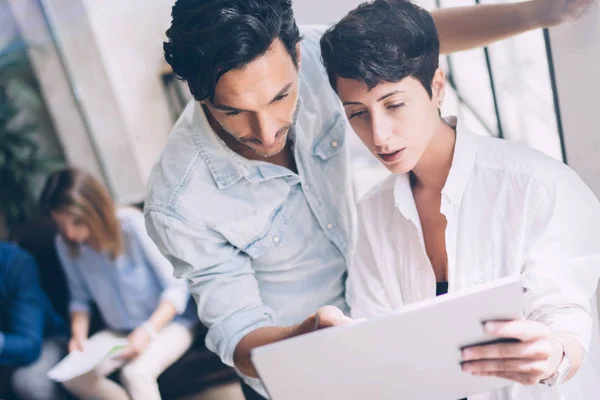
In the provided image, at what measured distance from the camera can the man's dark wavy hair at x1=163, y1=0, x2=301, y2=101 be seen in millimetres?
681

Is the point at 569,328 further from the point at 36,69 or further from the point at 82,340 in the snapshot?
the point at 36,69

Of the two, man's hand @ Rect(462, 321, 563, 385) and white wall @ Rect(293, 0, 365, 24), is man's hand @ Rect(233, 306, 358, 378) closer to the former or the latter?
man's hand @ Rect(462, 321, 563, 385)

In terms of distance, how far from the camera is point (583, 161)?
81 centimetres

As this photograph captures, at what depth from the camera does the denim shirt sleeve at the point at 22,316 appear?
1.72m

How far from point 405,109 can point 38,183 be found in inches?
79.3

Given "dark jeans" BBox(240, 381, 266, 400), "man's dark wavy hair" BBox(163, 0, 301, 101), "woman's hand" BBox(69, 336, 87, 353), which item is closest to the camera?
"man's dark wavy hair" BBox(163, 0, 301, 101)

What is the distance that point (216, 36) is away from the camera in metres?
0.68

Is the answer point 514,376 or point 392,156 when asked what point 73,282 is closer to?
point 392,156

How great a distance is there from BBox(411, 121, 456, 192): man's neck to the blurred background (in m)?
0.13

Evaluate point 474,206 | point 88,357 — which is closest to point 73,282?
point 88,357

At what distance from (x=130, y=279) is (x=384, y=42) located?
1.29 m

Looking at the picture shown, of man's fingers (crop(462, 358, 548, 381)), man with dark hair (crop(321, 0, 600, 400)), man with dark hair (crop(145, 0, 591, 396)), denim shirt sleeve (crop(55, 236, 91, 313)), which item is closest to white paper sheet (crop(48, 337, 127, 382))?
denim shirt sleeve (crop(55, 236, 91, 313))

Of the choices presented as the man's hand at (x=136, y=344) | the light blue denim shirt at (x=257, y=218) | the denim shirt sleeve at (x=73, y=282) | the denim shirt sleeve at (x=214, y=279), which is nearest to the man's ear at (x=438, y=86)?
the light blue denim shirt at (x=257, y=218)

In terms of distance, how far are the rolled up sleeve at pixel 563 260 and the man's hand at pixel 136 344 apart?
1.23 meters
